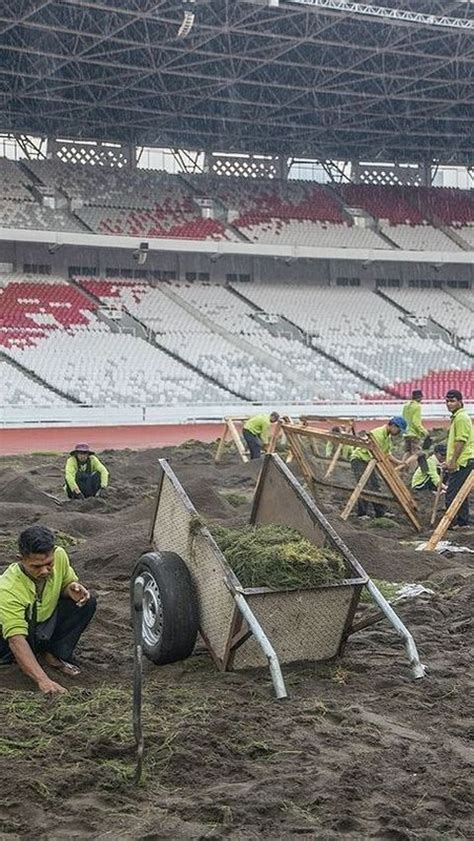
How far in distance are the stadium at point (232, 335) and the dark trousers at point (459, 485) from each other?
1.59ft

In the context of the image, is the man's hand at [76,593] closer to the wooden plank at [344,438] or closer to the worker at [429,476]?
the wooden plank at [344,438]

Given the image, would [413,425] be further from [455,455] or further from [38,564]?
[38,564]

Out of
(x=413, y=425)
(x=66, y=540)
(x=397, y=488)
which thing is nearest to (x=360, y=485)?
(x=397, y=488)

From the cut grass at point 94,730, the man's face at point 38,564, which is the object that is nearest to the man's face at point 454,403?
the cut grass at point 94,730

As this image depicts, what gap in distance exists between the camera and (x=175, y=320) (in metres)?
36.4

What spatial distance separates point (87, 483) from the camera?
45.4 ft

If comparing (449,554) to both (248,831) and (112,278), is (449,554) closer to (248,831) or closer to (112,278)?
(248,831)

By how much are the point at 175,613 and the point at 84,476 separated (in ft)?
25.2

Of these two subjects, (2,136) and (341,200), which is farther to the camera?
(341,200)

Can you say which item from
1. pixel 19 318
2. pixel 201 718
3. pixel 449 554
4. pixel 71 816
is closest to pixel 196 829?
pixel 71 816

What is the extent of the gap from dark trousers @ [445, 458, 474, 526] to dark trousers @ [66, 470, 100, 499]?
474 centimetres

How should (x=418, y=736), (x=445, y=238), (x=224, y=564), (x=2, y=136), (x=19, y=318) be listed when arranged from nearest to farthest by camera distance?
1. (x=418, y=736)
2. (x=224, y=564)
3. (x=19, y=318)
4. (x=2, y=136)
5. (x=445, y=238)

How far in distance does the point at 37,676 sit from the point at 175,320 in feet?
102

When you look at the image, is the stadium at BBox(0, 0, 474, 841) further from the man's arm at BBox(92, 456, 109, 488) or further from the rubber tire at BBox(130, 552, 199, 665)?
the man's arm at BBox(92, 456, 109, 488)
